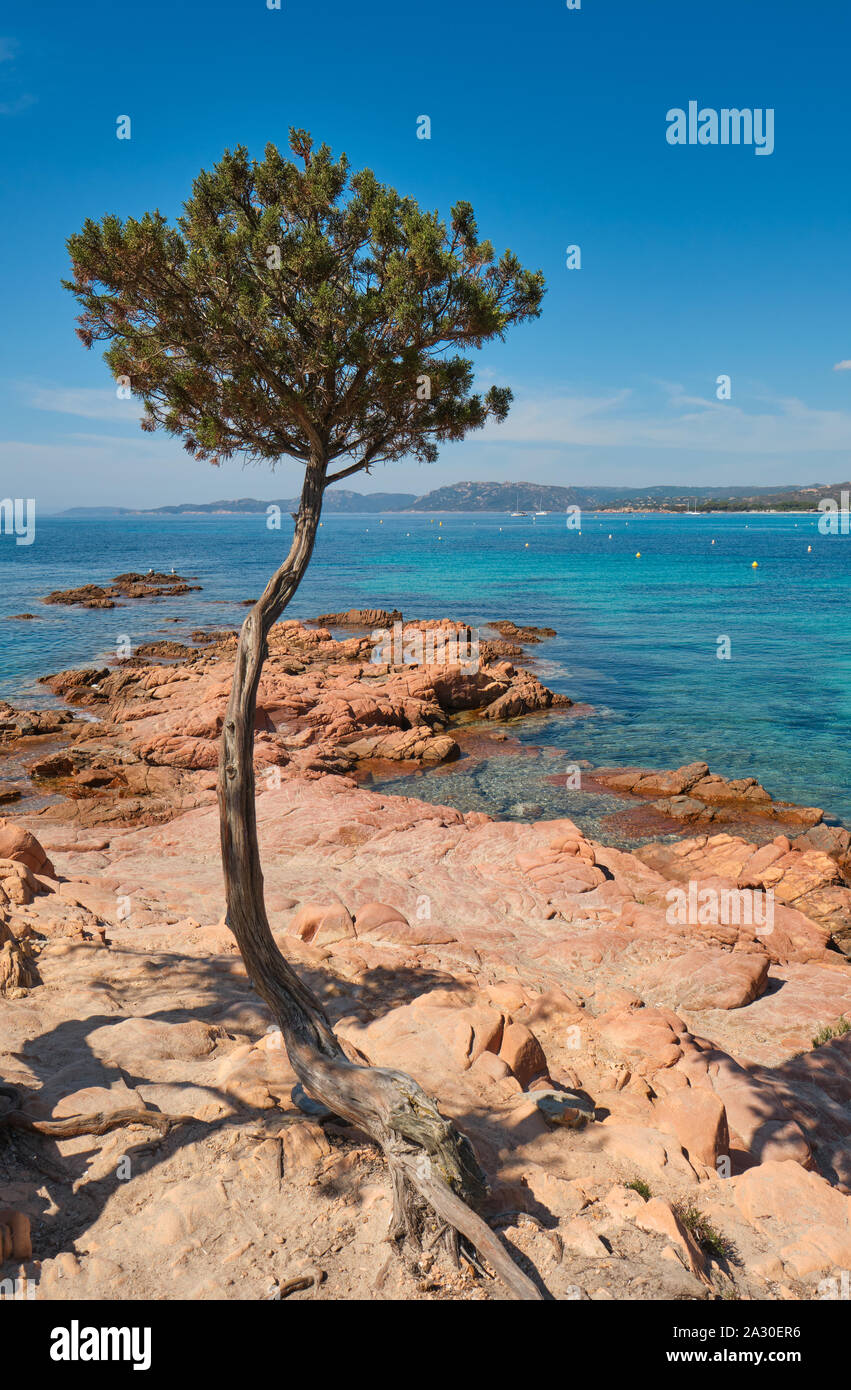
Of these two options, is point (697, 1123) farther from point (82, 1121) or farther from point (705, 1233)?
point (82, 1121)

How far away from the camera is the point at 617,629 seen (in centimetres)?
4622

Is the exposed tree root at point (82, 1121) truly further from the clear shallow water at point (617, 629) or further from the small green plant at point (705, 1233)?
the clear shallow water at point (617, 629)

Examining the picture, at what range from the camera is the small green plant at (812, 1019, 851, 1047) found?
8.99m

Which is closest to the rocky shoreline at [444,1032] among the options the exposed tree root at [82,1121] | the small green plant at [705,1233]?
the small green plant at [705,1233]

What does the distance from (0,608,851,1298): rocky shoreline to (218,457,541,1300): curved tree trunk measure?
35 centimetres

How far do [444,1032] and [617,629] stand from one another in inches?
1625

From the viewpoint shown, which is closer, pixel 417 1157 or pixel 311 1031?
pixel 417 1157

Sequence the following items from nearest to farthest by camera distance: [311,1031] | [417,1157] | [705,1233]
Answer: [417,1157], [705,1233], [311,1031]

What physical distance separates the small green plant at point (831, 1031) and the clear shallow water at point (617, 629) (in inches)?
378

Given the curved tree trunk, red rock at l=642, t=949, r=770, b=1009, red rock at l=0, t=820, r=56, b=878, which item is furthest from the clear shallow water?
the curved tree trunk

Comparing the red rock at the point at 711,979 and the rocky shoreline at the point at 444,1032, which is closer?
the rocky shoreline at the point at 444,1032

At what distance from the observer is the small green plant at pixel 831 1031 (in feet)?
29.5

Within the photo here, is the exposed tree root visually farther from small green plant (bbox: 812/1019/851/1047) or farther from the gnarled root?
small green plant (bbox: 812/1019/851/1047)

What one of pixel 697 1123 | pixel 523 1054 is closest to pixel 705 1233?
pixel 697 1123
